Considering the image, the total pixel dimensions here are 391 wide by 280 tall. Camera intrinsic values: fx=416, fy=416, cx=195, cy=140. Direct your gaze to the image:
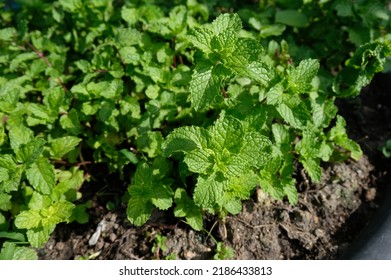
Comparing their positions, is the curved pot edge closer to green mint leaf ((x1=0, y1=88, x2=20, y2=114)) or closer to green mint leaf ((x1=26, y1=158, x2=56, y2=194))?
green mint leaf ((x1=26, y1=158, x2=56, y2=194))

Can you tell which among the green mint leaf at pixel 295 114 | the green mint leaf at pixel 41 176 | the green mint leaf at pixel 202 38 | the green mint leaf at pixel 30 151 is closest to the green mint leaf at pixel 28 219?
the green mint leaf at pixel 41 176

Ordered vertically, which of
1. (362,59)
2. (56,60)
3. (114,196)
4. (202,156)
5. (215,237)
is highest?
(362,59)

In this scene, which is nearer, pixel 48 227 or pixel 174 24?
pixel 48 227

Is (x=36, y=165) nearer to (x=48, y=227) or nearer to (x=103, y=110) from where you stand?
(x=48, y=227)

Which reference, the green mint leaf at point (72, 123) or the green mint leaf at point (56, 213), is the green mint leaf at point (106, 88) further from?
the green mint leaf at point (56, 213)

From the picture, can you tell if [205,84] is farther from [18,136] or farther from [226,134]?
[18,136]

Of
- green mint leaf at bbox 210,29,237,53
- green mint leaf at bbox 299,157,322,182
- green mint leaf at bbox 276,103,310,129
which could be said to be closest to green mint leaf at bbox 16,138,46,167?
green mint leaf at bbox 210,29,237,53

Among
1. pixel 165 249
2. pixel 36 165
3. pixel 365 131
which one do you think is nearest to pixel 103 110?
pixel 36 165
